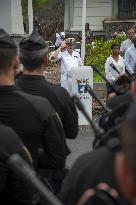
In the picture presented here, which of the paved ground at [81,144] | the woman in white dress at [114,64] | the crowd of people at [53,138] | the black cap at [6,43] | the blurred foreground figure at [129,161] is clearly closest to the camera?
the blurred foreground figure at [129,161]

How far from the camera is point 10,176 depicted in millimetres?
3750

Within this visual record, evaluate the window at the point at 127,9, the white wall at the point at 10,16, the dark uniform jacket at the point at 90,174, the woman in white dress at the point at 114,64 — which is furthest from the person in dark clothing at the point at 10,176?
the window at the point at 127,9

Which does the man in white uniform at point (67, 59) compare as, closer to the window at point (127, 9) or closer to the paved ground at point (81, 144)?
the paved ground at point (81, 144)

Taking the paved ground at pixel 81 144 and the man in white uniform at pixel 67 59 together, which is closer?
the paved ground at pixel 81 144

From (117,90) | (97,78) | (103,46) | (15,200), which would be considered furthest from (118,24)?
(15,200)

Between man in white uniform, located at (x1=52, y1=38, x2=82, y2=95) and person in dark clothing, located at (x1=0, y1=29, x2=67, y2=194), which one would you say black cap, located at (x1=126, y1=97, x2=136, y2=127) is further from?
man in white uniform, located at (x1=52, y1=38, x2=82, y2=95)

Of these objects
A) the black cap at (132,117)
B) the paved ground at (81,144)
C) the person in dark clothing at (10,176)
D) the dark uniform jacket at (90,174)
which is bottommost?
the paved ground at (81,144)

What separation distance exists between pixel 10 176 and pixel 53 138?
0.90m

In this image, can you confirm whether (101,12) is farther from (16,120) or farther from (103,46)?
(16,120)

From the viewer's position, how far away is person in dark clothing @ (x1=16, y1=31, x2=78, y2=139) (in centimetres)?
520

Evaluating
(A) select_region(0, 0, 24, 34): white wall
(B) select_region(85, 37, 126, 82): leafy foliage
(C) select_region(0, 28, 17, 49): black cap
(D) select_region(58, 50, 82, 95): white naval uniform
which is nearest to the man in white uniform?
(D) select_region(58, 50, 82, 95): white naval uniform

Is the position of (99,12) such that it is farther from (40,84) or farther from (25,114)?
(25,114)

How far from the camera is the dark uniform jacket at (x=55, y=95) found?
207 inches

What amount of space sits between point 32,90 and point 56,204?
9.70 feet
